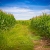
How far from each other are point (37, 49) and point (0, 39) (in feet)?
6.06

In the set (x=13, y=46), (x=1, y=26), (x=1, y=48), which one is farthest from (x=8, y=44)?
(x=1, y=26)

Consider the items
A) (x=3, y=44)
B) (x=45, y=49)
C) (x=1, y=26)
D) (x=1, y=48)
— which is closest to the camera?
(x=1, y=48)

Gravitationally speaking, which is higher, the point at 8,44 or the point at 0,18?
the point at 0,18

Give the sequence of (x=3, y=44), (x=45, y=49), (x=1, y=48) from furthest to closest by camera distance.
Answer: (x=45, y=49) < (x=3, y=44) < (x=1, y=48)

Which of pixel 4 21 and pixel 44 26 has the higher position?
pixel 4 21

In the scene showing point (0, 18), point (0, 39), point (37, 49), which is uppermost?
point (0, 18)

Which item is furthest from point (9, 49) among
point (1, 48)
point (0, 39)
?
point (0, 39)

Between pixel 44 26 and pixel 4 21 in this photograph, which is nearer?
pixel 44 26

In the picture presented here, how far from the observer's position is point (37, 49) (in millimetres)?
8758

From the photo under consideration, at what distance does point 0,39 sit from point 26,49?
132 cm

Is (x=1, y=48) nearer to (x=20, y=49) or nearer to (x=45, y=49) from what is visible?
(x=20, y=49)

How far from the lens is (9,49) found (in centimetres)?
779

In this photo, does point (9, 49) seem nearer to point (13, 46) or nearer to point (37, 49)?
point (13, 46)

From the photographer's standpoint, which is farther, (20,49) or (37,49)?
(37,49)
